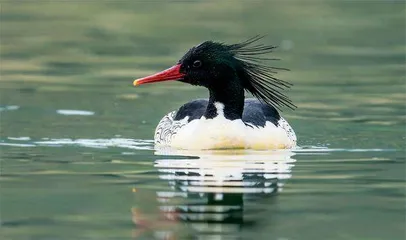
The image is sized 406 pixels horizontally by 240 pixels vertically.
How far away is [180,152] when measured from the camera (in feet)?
50.6

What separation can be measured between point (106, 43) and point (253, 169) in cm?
1296

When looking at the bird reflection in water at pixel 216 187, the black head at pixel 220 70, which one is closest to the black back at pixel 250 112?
the black head at pixel 220 70

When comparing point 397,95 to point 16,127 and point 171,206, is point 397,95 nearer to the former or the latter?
point 16,127

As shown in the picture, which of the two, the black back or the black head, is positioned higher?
the black head

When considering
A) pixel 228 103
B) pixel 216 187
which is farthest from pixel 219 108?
pixel 216 187

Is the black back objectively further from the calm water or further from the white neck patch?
the calm water

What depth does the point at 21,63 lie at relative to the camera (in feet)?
75.9

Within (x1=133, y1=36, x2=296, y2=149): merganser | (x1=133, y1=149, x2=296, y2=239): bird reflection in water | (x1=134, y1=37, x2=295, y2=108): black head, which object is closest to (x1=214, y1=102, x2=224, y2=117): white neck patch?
(x1=133, y1=36, x2=296, y2=149): merganser

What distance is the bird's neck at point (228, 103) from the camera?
51.2 feet

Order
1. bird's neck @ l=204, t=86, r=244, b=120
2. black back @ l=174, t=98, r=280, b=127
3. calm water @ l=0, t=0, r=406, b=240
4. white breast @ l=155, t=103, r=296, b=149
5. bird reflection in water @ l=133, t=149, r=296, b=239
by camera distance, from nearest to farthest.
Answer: bird reflection in water @ l=133, t=149, r=296, b=239 → calm water @ l=0, t=0, r=406, b=240 → white breast @ l=155, t=103, r=296, b=149 → bird's neck @ l=204, t=86, r=244, b=120 → black back @ l=174, t=98, r=280, b=127

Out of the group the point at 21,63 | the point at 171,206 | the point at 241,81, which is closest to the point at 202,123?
the point at 241,81

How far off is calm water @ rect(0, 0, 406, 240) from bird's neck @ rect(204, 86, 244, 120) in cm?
52

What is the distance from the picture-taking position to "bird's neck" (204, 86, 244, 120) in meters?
15.6

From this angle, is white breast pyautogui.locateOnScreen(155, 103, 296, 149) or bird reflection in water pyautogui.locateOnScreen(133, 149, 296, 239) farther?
white breast pyautogui.locateOnScreen(155, 103, 296, 149)
